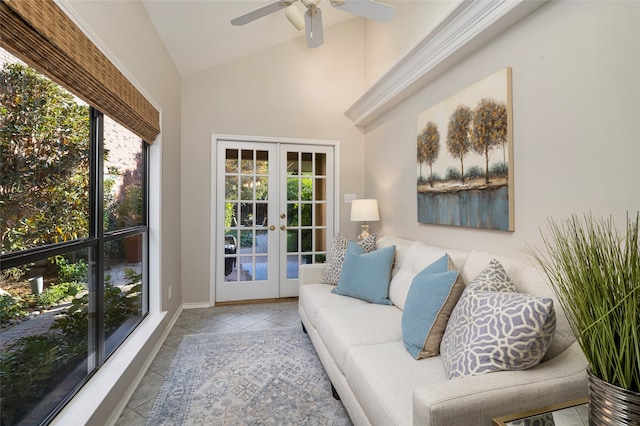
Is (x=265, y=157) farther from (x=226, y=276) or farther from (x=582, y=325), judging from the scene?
(x=582, y=325)

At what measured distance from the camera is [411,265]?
7.16 ft

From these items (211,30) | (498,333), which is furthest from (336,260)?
(211,30)

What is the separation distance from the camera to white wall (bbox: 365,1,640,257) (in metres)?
1.25

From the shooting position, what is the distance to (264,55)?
3.69 meters

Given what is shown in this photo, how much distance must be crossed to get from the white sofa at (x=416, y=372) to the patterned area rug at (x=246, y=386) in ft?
0.62

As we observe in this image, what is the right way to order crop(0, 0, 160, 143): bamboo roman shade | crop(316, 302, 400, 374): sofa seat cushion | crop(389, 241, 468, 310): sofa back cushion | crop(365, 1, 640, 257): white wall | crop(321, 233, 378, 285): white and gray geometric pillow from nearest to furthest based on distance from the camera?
crop(0, 0, 160, 143): bamboo roman shade
crop(365, 1, 640, 257): white wall
crop(316, 302, 400, 374): sofa seat cushion
crop(389, 241, 468, 310): sofa back cushion
crop(321, 233, 378, 285): white and gray geometric pillow

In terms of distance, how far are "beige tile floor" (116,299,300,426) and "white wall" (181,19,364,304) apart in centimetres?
40

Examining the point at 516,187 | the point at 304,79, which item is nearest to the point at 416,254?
the point at 516,187

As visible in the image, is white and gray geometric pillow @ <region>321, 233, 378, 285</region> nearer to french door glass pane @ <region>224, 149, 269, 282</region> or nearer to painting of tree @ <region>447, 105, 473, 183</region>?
painting of tree @ <region>447, 105, 473, 183</region>

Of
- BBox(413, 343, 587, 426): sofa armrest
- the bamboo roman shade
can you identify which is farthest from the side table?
the bamboo roman shade

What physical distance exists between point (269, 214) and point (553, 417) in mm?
3216

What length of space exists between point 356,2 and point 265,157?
→ 7.28 ft

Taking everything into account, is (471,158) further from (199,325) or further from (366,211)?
(199,325)

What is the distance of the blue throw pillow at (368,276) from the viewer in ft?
7.44
